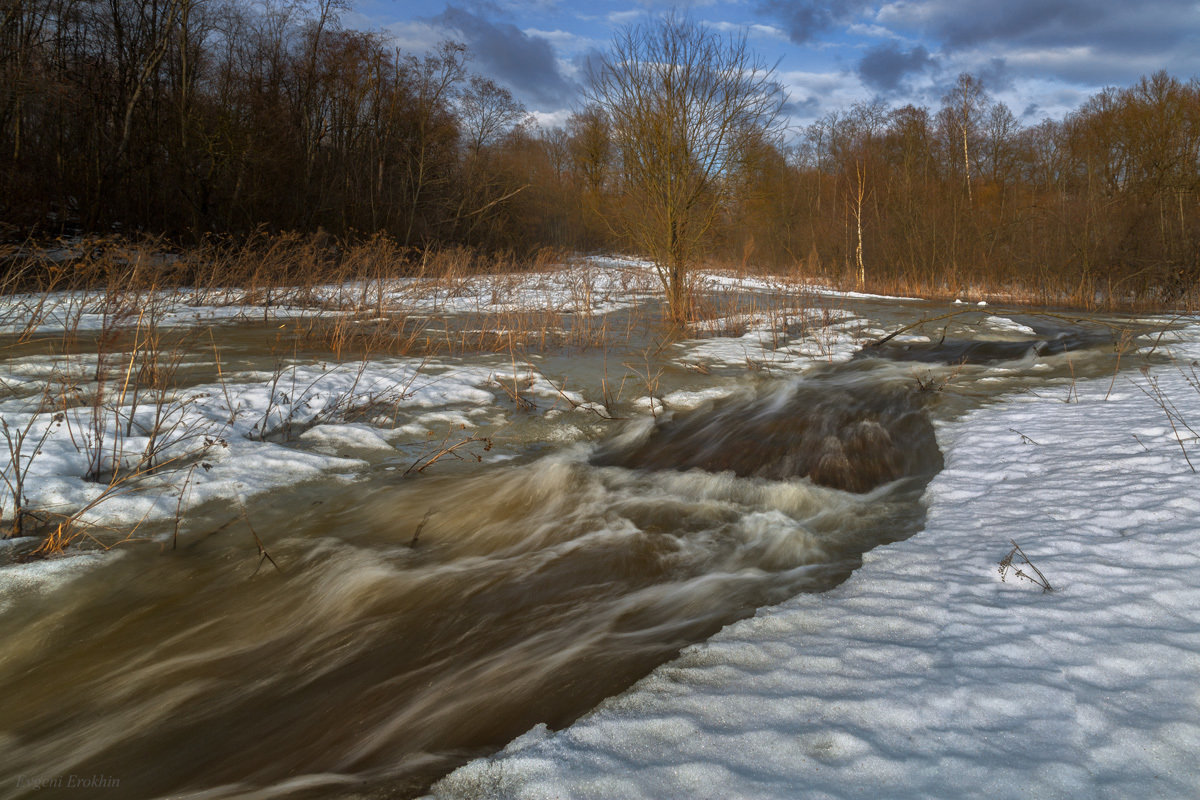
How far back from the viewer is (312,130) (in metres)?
23.2

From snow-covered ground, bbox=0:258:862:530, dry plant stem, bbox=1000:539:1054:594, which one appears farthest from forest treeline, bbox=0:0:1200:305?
dry plant stem, bbox=1000:539:1054:594

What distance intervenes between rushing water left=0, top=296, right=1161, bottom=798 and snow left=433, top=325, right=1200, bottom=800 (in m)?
0.26

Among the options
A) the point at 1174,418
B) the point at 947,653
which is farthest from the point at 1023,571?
the point at 1174,418

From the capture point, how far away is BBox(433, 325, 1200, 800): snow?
4.55 feet

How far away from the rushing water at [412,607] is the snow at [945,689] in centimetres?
26

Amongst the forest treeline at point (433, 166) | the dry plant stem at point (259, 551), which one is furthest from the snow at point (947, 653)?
the forest treeline at point (433, 166)

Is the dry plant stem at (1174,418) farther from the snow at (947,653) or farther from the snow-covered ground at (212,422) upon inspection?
the snow-covered ground at (212,422)

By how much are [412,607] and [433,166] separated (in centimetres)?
2566

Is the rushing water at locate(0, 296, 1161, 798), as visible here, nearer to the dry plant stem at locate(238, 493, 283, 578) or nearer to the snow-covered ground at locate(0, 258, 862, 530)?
the dry plant stem at locate(238, 493, 283, 578)

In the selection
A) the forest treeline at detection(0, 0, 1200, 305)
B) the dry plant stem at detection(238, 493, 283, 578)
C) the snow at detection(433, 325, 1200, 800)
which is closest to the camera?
the snow at detection(433, 325, 1200, 800)

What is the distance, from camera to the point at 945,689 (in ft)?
5.41

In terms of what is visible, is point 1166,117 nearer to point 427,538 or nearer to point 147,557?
point 427,538

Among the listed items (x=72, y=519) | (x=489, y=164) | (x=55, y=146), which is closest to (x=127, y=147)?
(x=55, y=146)

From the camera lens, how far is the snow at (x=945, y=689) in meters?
1.39
